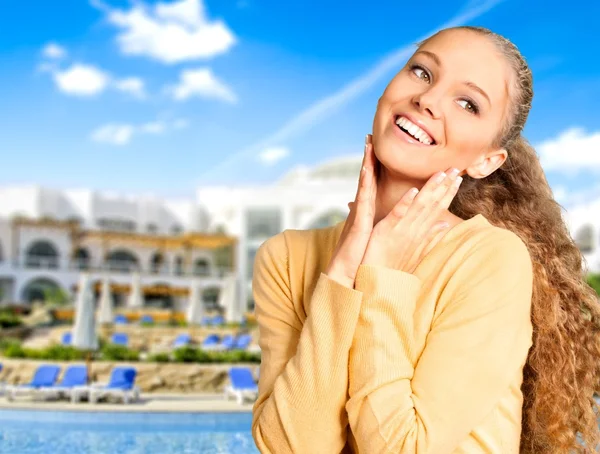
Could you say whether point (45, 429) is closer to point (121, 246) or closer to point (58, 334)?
point (58, 334)

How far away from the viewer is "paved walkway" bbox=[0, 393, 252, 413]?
8.82 meters

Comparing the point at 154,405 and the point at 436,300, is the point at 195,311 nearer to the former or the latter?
the point at 154,405

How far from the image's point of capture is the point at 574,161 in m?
104

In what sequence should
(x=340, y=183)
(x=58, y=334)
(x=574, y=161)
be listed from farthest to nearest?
1. (x=574, y=161)
2. (x=340, y=183)
3. (x=58, y=334)

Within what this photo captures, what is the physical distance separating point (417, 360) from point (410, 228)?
237 mm

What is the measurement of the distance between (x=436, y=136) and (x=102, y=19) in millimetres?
65425

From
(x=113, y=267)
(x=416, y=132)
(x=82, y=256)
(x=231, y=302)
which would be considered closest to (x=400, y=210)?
(x=416, y=132)

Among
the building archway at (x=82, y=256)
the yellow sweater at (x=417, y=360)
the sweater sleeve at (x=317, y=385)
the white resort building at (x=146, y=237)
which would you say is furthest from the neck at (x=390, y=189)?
the building archway at (x=82, y=256)

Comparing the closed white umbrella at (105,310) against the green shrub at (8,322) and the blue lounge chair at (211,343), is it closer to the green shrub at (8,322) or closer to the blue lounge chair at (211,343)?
the green shrub at (8,322)

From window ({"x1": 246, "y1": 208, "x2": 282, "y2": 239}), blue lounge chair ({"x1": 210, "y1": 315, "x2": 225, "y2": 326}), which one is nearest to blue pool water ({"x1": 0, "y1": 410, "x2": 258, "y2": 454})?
blue lounge chair ({"x1": 210, "y1": 315, "x2": 225, "y2": 326})

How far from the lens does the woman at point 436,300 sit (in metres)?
1.20

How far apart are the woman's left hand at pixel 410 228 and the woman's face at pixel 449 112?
0.17 feet

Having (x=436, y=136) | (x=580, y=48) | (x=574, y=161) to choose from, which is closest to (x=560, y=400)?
(x=436, y=136)

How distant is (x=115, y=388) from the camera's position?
9.46 meters
